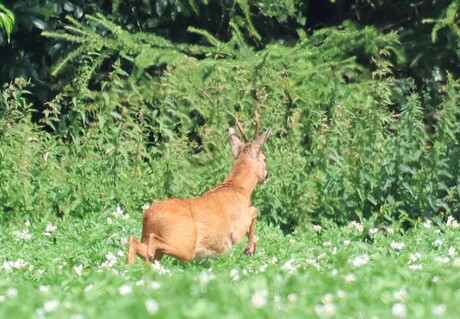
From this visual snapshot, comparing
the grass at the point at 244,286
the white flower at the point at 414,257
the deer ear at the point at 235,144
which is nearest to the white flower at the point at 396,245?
the grass at the point at 244,286

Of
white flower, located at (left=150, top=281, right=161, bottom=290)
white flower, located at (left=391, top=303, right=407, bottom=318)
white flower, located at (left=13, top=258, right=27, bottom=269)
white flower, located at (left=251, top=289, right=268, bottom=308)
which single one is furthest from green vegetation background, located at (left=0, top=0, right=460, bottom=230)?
white flower, located at (left=391, top=303, right=407, bottom=318)

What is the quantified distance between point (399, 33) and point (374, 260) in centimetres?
717

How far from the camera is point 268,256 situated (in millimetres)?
8484

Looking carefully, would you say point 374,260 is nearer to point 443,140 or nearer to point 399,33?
point 443,140

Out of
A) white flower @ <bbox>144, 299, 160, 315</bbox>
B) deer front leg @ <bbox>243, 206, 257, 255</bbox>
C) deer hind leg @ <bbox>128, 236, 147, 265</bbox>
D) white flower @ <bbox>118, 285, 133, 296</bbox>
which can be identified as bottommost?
deer front leg @ <bbox>243, 206, 257, 255</bbox>

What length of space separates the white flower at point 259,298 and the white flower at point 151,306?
17.8 inches

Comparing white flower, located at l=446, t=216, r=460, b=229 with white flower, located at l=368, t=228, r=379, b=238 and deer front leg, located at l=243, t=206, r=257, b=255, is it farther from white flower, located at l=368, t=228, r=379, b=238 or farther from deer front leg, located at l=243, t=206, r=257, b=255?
deer front leg, located at l=243, t=206, r=257, b=255

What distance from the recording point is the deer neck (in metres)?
8.98

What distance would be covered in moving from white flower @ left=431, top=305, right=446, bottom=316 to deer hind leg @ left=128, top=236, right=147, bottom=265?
309cm

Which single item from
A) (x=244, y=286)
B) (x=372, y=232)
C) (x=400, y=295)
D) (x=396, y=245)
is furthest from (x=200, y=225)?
(x=400, y=295)

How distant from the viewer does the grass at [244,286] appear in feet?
16.3

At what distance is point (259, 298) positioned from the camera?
514cm

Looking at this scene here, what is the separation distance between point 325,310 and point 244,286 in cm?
55

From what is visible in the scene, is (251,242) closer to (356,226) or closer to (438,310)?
(356,226)
